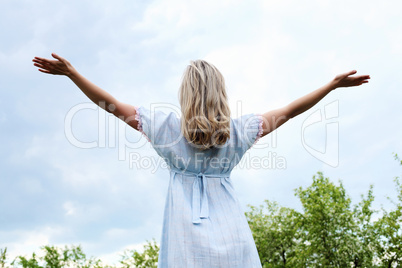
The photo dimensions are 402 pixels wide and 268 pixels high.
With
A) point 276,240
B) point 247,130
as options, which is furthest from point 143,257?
point 247,130

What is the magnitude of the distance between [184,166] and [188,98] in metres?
0.54

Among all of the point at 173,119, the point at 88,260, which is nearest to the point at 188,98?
the point at 173,119

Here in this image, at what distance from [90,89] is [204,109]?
0.92 meters

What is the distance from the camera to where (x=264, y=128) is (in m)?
3.62

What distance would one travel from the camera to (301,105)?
12.1 ft

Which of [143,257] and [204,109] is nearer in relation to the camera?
[204,109]

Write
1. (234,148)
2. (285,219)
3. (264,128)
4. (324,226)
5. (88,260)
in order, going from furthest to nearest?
(88,260) < (285,219) < (324,226) < (264,128) < (234,148)

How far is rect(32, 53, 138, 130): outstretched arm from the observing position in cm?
319

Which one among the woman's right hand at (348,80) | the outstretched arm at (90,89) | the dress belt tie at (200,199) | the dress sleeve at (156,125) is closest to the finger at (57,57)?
the outstretched arm at (90,89)

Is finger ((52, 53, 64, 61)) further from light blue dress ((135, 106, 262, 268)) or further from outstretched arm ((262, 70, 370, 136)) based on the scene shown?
outstretched arm ((262, 70, 370, 136))

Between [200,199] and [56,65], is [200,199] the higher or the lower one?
the lower one

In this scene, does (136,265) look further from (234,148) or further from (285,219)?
(234,148)

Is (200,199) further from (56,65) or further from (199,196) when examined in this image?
(56,65)

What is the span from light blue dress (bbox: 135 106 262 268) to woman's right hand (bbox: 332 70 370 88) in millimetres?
1064
